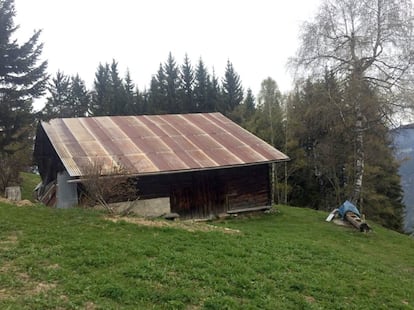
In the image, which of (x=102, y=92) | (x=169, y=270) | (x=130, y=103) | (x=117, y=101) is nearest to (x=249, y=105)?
(x=130, y=103)

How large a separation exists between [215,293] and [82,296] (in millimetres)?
2207

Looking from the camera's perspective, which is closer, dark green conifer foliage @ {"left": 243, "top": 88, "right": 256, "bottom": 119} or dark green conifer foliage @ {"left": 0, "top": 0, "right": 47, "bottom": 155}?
dark green conifer foliage @ {"left": 0, "top": 0, "right": 47, "bottom": 155}

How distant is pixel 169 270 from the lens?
7.91 meters

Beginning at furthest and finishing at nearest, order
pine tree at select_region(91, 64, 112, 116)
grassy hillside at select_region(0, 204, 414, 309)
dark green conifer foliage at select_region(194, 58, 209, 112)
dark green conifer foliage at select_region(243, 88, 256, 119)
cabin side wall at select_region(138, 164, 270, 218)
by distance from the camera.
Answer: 1. pine tree at select_region(91, 64, 112, 116)
2. dark green conifer foliage at select_region(194, 58, 209, 112)
3. dark green conifer foliage at select_region(243, 88, 256, 119)
4. cabin side wall at select_region(138, 164, 270, 218)
5. grassy hillside at select_region(0, 204, 414, 309)

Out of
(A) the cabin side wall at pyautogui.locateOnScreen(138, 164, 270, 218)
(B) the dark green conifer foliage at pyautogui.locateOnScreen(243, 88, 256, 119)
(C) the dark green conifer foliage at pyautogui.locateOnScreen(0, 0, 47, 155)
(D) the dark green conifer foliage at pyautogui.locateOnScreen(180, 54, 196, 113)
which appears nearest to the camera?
(A) the cabin side wall at pyautogui.locateOnScreen(138, 164, 270, 218)

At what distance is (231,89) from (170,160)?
34589 mm

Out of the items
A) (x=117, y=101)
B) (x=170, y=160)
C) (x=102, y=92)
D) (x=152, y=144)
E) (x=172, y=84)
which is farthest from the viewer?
(x=102, y=92)

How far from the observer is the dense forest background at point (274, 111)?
72.0ft

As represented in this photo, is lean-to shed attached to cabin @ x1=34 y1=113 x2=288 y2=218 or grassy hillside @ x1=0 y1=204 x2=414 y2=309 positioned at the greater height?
lean-to shed attached to cabin @ x1=34 y1=113 x2=288 y2=218

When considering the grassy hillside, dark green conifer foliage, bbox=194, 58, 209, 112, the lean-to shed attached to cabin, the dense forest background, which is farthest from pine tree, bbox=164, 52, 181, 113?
the grassy hillside

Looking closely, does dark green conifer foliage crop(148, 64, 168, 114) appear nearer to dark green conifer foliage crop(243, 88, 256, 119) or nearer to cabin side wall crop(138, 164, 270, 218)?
dark green conifer foliage crop(243, 88, 256, 119)

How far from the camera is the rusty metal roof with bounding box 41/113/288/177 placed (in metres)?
16.9

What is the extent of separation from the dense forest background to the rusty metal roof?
10.4 feet

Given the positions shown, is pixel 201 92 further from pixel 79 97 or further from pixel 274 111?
pixel 79 97
